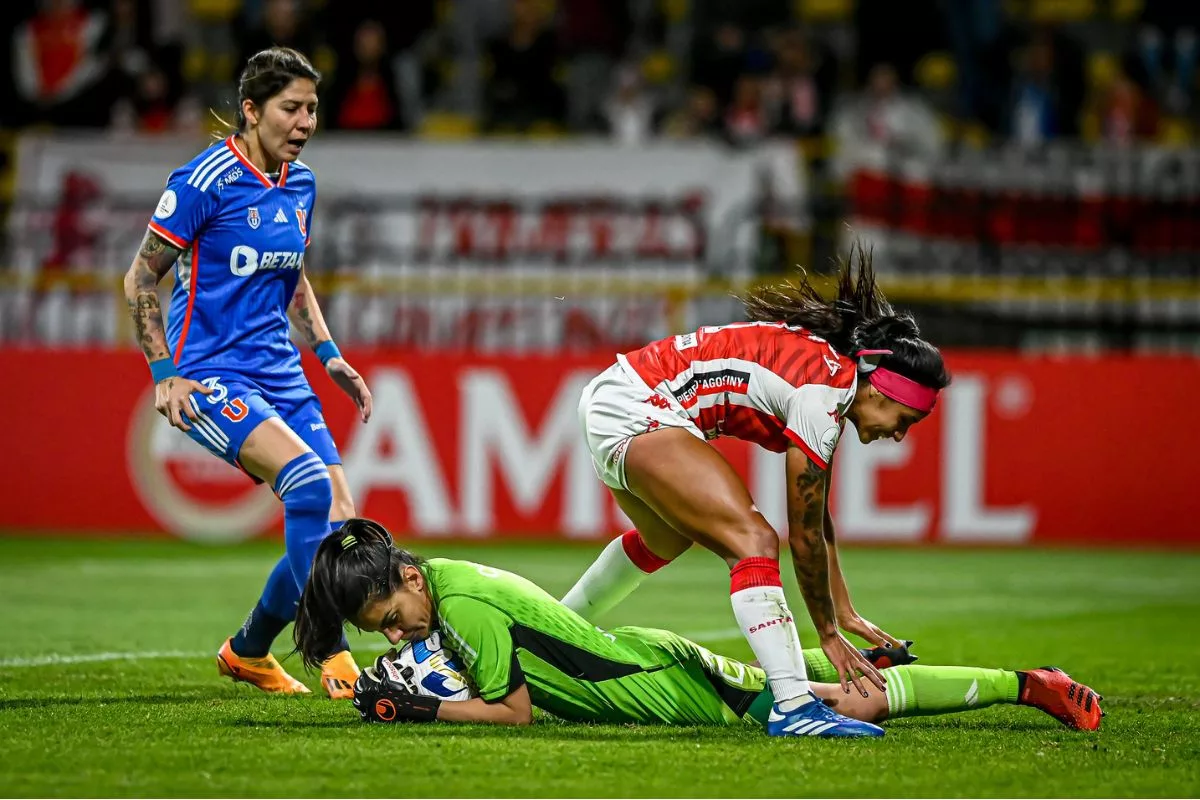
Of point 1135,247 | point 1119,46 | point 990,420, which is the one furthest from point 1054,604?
point 1119,46

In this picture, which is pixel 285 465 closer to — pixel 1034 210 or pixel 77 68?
pixel 1034 210

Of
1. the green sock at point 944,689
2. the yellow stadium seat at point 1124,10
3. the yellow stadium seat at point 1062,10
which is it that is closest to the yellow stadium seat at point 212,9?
the yellow stadium seat at point 1062,10

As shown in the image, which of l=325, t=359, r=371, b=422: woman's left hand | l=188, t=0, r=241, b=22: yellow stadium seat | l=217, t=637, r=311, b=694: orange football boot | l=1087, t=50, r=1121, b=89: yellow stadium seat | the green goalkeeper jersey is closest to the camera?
the green goalkeeper jersey

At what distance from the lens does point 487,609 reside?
577 centimetres

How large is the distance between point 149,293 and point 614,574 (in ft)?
6.81

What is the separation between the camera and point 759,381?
6012 millimetres

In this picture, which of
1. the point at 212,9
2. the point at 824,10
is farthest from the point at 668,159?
the point at 212,9

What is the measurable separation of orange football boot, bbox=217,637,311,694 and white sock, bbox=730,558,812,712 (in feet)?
6.93

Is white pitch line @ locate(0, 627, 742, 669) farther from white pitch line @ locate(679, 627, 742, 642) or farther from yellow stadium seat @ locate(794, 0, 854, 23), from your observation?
yellow stadium seat @ locate(794, 0, 854, 23)

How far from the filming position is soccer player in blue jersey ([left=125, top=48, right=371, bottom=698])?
6668 mm

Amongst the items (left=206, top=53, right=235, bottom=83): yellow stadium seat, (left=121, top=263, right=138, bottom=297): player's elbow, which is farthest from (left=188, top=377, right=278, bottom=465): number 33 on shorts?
(left=206, top=53, right=235, bottom=83): yellow stadium seat

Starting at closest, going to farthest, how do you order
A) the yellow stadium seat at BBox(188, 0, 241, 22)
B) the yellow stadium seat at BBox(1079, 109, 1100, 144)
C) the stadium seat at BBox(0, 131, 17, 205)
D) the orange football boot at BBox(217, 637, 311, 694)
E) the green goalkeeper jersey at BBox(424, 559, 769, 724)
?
1. the green goalkeeper jersey at BBox(424, 559, 769, 724)
2. the orange football boot at BBox(217, 637, 311, 694)
3. the stadium seat at BBox(0, 131, 17, 205)
4. the yellow stadium seat at BBox(1079, 109, 1100, 144)
5. the yellow stadium seat at BBox(188, 0, 241, 22)

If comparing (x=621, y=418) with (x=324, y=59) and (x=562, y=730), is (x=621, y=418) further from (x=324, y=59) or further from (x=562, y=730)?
(x=324, y=59)

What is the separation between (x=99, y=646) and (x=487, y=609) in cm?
335
